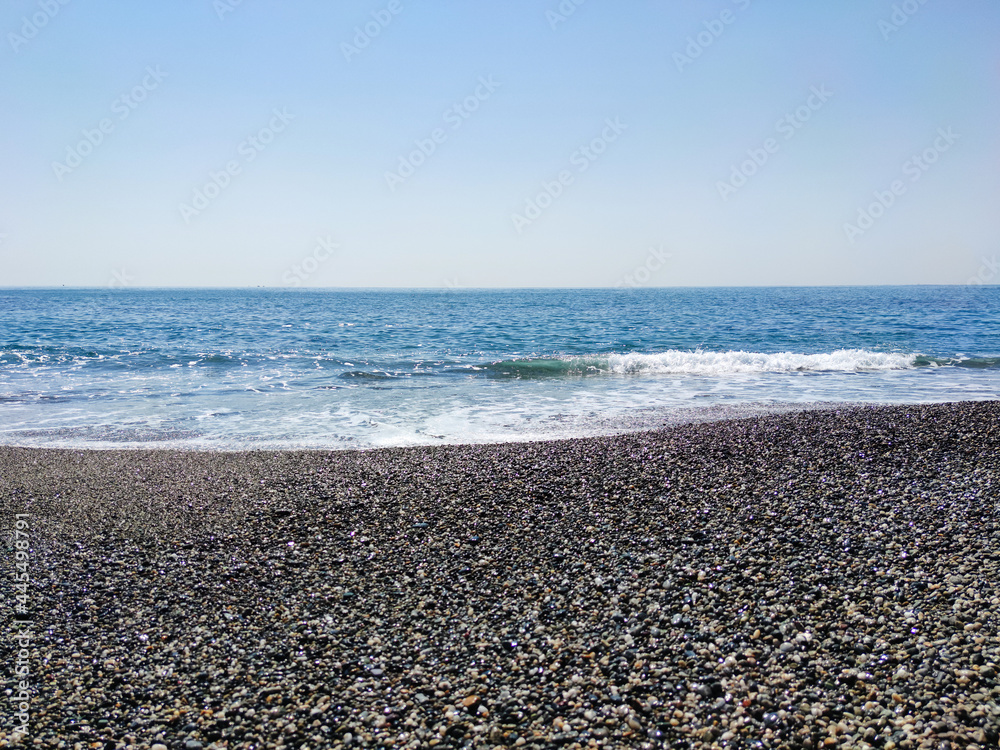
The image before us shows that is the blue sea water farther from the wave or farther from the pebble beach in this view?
the pebble beach

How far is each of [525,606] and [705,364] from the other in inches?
876

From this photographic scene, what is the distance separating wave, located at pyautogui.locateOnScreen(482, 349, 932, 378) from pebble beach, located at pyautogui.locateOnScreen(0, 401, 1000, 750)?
1578 centimetres

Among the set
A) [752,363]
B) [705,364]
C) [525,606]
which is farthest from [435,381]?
[525,606]

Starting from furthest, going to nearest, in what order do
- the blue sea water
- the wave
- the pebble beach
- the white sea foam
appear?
the white sea foam, the wave, the blue sea water, the pebble beach

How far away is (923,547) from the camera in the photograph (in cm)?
555

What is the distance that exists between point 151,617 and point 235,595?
2.03 ft

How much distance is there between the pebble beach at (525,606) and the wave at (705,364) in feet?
51.8

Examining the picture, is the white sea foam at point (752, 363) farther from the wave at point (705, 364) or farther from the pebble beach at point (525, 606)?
the pebble beach at point (525, 606)

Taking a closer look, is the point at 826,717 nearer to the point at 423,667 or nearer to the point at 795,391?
the point at 423,667

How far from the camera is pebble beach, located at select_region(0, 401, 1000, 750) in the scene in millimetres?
3656

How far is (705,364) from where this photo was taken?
25.5 m

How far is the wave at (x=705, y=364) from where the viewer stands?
2412cm

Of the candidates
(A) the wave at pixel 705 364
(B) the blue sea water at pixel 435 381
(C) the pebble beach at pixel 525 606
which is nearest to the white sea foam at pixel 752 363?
(A) the wave at pixel 705 364

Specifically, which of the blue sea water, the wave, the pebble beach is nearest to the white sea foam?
the wave
